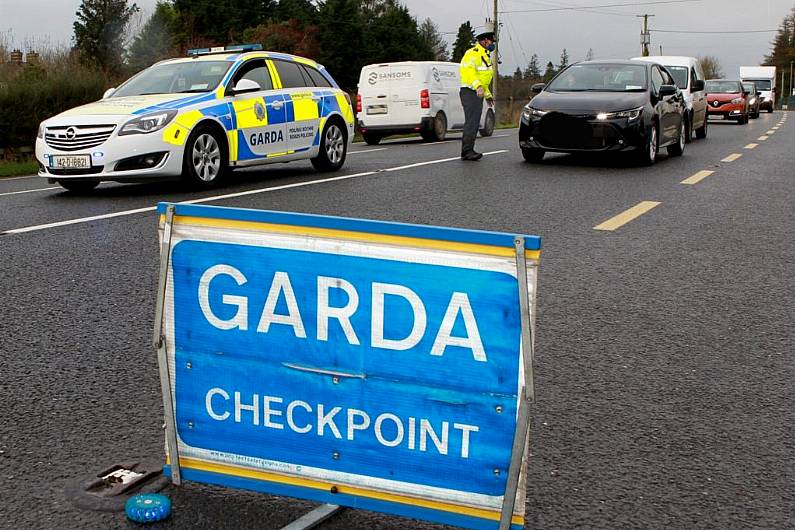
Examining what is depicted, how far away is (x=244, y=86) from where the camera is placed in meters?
11.5

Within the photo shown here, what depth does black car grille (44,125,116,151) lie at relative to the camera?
10.5 metres

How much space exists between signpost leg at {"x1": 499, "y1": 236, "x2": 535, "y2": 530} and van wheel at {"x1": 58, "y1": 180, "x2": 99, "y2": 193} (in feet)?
30.9

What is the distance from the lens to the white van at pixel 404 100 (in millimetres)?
23375

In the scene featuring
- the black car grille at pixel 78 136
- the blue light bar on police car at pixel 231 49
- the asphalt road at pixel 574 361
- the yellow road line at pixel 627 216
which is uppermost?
the blue light bar on police car at pixel 231 49

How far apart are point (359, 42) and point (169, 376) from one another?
8974cm

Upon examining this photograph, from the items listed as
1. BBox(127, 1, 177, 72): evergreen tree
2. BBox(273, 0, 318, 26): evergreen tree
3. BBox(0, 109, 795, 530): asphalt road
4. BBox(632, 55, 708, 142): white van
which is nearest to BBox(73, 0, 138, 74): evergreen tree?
BBox(127, 1, 177, 72): evergreen tree

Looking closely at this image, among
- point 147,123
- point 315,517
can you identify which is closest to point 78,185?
point 147,123

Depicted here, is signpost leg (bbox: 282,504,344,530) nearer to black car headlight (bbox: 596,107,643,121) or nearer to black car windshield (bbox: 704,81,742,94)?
black car headlight (bbox: 596,107,643,121)

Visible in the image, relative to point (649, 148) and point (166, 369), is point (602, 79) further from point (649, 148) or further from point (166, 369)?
point (166, 369)

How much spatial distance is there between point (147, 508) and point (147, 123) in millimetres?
8440

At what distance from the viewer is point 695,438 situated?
3326 millimetres

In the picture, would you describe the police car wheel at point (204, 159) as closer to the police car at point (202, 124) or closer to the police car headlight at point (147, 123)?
the police car at point (202, 124)

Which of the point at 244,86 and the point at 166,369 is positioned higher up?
the point at 244,86

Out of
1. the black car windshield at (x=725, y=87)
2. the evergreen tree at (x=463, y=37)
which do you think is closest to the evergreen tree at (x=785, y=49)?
the evergreen tree at (x=463, y=37)
